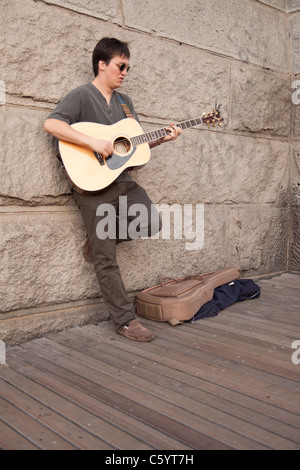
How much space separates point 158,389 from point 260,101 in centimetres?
269

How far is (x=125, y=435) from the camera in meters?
1.58

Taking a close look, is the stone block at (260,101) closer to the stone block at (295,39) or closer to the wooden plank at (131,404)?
the stone block at (295,39)

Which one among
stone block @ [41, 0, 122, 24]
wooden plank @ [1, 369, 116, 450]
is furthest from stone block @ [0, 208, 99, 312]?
stone block @ [41, 0, 122, 24]

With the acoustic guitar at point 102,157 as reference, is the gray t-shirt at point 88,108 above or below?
above

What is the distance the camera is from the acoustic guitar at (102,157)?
8.05 ft

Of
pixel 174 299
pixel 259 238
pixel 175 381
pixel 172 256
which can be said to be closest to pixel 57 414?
pixel 175 381

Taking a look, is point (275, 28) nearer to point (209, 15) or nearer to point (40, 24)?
point (209, 15)

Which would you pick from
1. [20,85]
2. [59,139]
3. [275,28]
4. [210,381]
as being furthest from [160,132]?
[275,28]

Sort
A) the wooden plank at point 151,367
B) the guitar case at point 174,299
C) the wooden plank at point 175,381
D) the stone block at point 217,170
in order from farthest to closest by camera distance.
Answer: the stone block at point 217,170 < the guitar case at point 174,299 < the wooden plank at point 151,367 < the wooden plank at point 175,381

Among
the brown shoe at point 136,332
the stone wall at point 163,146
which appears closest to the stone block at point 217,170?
the stone wall at point 163,146

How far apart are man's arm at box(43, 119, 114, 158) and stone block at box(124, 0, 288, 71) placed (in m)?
0.94

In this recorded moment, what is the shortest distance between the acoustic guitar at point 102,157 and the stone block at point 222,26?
793mm

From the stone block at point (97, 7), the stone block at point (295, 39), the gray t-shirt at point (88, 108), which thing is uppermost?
the stone block at point (295, 39)
